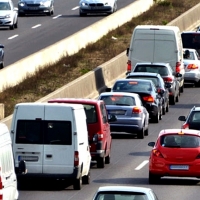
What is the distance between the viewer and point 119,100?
108ft

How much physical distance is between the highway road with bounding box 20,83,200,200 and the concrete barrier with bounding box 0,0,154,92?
23.5 feet

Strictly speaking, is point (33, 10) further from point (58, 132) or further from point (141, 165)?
point (58, 132)

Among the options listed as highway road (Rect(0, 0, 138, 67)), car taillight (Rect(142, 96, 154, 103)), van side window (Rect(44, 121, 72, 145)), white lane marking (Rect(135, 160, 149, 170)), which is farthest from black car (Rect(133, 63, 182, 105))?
van side window (Rect(44, 121, 72, 145))

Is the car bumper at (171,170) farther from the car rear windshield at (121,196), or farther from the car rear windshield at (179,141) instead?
the car rear windshield at (121,196)

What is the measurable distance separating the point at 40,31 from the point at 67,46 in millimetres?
8446

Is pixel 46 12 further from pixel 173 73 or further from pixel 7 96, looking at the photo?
pixel 7 96

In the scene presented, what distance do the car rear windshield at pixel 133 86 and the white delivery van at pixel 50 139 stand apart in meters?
13.0

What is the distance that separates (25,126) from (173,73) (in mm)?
19720

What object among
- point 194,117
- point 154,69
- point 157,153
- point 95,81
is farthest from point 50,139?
point 95,81

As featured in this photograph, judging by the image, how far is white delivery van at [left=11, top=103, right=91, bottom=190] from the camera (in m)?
23.0

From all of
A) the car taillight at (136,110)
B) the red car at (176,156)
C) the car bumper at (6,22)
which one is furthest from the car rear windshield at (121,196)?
the car bumper at (6,22)

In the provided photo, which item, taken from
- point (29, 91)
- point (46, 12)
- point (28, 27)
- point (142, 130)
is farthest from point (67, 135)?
point (46, 12)

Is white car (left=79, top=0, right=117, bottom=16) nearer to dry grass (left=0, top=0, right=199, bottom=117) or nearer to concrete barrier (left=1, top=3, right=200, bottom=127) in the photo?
dry grass (left=0, top=0, right=199, bottom=117)

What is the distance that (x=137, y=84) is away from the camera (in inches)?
1438
